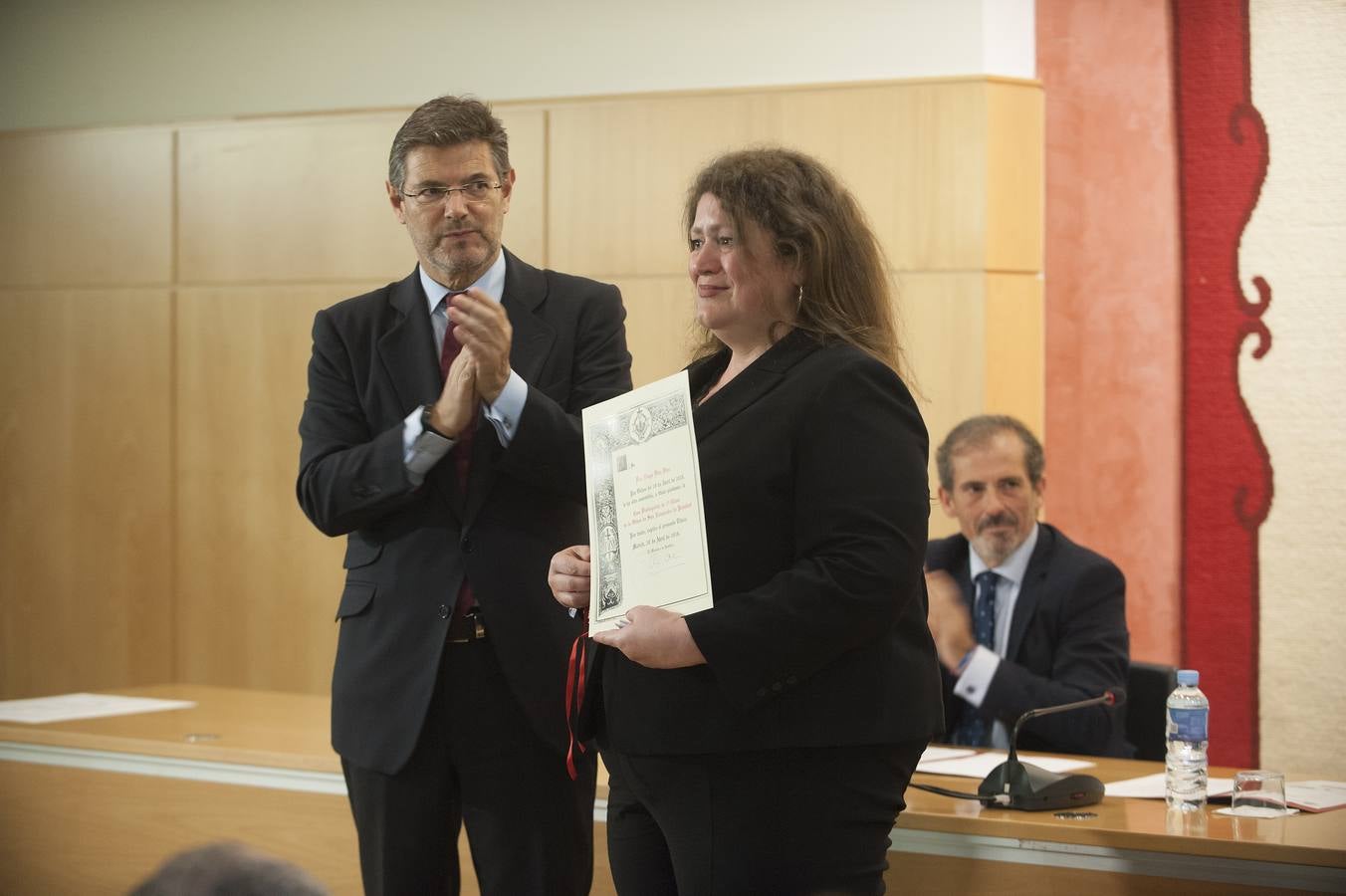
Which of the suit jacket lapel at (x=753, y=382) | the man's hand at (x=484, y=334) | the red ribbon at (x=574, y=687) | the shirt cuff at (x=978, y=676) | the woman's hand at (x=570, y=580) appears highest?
the man's hand at (x=484, y=334)

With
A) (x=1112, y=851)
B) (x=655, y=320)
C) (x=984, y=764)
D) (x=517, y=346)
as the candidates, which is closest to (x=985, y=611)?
(x=984, y=764)

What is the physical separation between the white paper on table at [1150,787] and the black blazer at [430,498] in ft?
3.38

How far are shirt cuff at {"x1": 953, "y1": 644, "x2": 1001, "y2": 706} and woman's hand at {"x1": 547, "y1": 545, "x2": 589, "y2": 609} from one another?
4.33ft

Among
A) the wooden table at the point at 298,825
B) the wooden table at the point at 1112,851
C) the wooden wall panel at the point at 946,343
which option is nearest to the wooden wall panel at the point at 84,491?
the wooden table at the point at 298,825

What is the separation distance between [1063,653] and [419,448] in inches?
63.3

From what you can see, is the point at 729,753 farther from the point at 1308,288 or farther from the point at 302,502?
the point at 1308,288

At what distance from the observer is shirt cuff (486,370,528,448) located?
6.57 feet

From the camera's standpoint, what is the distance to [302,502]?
220 cm

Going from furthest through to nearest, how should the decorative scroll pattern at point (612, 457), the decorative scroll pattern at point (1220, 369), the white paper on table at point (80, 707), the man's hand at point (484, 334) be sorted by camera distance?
the decorative scroll pattern at point (1220, 369) → the white paper on table at point (80, 707) → the man's hand at point (484, 334) → the decorative scroll pattern at point (612, 457)

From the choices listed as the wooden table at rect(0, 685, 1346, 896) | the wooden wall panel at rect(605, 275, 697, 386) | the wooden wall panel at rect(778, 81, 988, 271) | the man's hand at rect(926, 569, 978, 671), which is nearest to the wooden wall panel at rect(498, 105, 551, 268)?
the wooden wall panel at rect(605, 275, 697, 386)

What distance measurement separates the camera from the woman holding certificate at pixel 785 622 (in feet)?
5.29

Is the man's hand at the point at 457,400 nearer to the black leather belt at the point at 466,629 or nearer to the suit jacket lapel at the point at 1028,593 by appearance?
the black leather belt at the point at 466,629

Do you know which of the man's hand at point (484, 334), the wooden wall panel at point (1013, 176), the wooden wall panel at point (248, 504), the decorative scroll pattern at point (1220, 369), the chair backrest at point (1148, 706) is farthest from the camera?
the wooden wall panel at point (248, 504)

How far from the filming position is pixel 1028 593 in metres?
3.09
